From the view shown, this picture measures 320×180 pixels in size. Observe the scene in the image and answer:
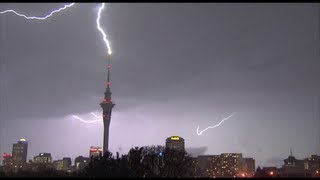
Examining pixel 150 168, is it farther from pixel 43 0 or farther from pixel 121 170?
pixel 43 0

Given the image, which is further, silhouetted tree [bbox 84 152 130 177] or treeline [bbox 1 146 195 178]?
treeline [bbox 1 146 195 178]

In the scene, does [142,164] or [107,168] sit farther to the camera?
[142,164]

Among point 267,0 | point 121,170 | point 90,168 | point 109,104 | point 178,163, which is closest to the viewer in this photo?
point 267,0

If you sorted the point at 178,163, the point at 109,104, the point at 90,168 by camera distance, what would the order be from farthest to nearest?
the point at 109,104, the point at 178,163, the point at 90,168

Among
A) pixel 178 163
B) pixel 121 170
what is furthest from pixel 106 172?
pixel 178 163

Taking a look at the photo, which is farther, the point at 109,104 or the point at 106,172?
the point at 109,104

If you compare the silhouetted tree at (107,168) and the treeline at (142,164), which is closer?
the silhouetted tree at (107,168)

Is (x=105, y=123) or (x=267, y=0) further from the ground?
(x=105, y=123)

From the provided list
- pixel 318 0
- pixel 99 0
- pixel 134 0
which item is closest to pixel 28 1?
pixel 99 0

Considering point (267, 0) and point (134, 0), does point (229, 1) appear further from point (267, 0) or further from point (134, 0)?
point (134, 0)
